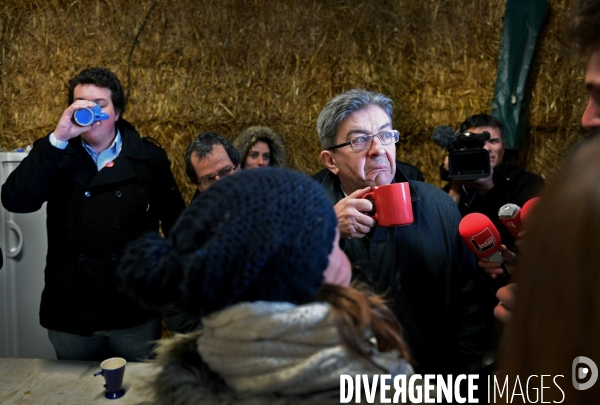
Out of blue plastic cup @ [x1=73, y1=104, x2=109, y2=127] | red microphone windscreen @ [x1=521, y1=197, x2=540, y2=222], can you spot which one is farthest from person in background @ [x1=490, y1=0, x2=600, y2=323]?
blue plastic cup @ [x1=73, y1=104, x2=109, y2=127]

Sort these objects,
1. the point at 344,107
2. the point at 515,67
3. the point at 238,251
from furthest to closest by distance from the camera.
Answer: the point at 515,67 → the point at 344,107 → the point at 238,251

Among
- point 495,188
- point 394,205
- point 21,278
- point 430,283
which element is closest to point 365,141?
point 394,205

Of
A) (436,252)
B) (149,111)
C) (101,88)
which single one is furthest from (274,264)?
(149,111)

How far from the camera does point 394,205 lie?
1.55m

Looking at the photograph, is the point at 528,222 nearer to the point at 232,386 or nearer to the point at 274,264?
the point at 274,264

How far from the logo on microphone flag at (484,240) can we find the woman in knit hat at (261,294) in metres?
0.89

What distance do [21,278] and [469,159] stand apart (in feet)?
10.5

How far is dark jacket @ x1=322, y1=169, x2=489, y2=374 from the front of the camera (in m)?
1.71

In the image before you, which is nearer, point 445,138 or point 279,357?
point 279,357

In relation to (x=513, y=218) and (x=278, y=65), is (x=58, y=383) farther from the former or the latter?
(x=278, y=65)

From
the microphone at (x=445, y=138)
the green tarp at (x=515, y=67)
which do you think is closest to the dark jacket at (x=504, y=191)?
the microphone at (x=445, y=138)

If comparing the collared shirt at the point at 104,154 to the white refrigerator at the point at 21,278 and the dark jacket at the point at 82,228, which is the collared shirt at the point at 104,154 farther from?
the white refrigerator at the point at 21,278

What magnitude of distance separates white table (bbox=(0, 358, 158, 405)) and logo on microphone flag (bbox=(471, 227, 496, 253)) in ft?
4.01

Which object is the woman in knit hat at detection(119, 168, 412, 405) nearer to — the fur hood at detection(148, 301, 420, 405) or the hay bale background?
the fur hood at detection(148, 301, 420, 405)
